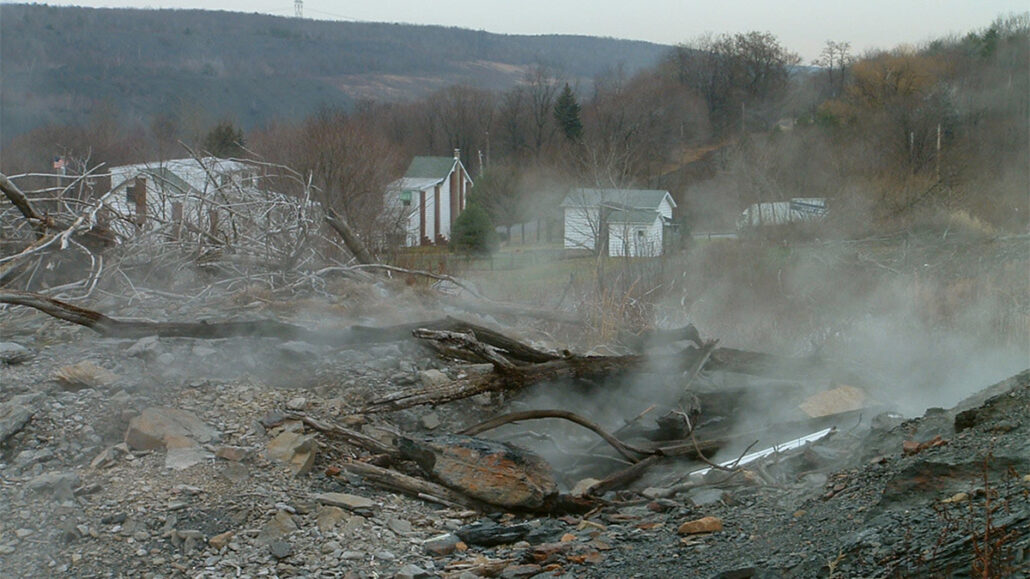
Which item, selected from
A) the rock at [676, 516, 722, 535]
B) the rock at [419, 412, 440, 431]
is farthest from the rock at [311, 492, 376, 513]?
the rock at [676, 516, 722, 535]

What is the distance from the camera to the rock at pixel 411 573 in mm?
3132

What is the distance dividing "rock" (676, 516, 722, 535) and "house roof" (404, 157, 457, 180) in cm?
3415

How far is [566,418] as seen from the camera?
4.50m

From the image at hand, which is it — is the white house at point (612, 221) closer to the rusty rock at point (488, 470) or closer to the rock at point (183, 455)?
the rusty rock at point (488, 470)

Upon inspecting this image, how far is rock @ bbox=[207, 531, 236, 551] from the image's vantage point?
128 inches

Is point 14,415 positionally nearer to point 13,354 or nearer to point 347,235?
point 13,354

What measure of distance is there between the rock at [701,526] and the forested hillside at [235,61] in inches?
972

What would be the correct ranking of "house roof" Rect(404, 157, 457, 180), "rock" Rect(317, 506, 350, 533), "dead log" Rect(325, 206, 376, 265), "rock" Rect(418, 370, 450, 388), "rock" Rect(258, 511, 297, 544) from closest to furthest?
"rock" Rect(258, 511, 297, 544), "rock" Rect(317, 506, 350, 533), "rock" Rect(418, 370, 450, 388), "dead log" Rect(325, 206, 376, 265), "house roof" Rect(404, 157, 457, 180)

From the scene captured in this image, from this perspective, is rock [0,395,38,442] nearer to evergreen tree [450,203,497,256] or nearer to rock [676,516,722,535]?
rock [676,516,722,535]

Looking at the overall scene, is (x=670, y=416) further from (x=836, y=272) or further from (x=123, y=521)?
(x=836, y=272)

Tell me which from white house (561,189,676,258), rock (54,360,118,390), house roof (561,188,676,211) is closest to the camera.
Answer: rock (54,360,118,390)

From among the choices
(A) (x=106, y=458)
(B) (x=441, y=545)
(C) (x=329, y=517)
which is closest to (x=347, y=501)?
(C) (x=329, y=517)

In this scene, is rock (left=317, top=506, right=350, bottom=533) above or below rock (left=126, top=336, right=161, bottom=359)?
below

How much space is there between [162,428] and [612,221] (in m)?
16.6
